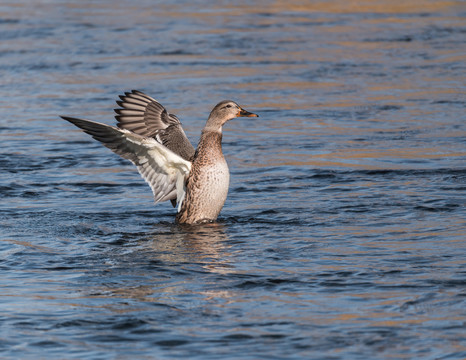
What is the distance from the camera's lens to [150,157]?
8.91m

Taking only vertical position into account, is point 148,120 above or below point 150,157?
above

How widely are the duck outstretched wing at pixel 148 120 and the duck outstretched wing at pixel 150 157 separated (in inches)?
24.6

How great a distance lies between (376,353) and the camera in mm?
5680

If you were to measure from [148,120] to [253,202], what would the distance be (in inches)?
52.8

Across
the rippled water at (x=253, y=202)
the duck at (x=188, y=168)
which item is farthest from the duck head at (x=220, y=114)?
the rippled water at (x=253, y=202)

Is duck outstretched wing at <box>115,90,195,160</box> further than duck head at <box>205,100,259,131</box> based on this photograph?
Yes

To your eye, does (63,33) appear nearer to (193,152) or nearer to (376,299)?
(193,152)

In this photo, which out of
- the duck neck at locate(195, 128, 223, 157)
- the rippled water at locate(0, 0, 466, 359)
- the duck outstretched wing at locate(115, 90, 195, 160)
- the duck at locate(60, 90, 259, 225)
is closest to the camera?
the rippled water at locate(0, 0, 466, 359)

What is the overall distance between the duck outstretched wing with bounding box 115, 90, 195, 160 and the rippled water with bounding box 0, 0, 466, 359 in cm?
70

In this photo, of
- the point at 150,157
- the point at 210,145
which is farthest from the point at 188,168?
the point at 150,157

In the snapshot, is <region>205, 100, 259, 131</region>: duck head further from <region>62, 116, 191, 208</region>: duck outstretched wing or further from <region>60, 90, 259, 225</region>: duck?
<region>62, 116, 191, 208</region>: duck outstretched wing

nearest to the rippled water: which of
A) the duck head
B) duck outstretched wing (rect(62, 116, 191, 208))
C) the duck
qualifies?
the duck

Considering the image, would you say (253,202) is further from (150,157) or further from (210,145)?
(150,157)

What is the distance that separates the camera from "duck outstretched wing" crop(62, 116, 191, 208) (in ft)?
28.1
